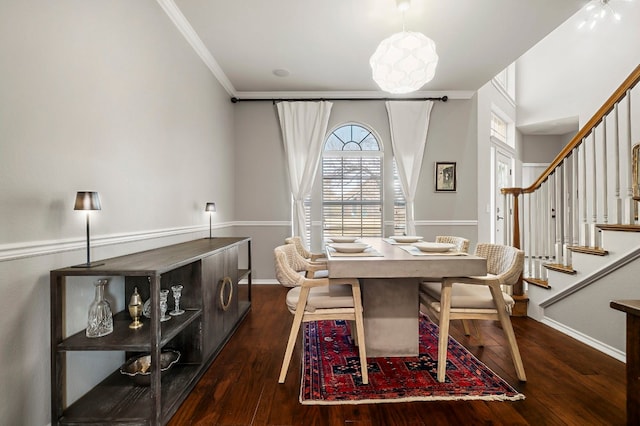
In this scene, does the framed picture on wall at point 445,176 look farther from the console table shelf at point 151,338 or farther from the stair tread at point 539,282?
the console table shelf at point 151,338

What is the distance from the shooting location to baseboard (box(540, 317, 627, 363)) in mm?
2330

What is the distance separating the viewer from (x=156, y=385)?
155cm

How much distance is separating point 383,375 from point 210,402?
1.08 metres

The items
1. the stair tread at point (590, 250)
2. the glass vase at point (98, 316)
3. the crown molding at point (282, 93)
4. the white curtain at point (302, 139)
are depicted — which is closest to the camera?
the glass vase at point (98, 316)

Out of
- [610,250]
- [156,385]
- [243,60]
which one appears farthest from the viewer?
[243,60]

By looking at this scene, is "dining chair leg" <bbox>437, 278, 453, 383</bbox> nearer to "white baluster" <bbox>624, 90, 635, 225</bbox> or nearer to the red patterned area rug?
the red patterned area rug

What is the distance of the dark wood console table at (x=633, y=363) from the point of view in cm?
145

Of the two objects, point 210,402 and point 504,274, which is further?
point 504,274

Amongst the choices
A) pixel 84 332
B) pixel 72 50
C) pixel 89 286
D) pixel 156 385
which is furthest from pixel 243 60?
pixel 156 385

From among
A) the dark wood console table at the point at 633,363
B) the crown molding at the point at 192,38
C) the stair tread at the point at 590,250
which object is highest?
the crown molding at the point at 192,38

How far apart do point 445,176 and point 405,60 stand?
8.33 ft

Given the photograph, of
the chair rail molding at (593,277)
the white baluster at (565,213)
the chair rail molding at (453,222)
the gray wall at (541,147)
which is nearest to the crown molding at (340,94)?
the chair rail molding at (453,222)

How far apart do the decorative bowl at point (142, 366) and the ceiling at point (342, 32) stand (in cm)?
267

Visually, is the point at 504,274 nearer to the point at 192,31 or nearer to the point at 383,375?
the point at 383,375
